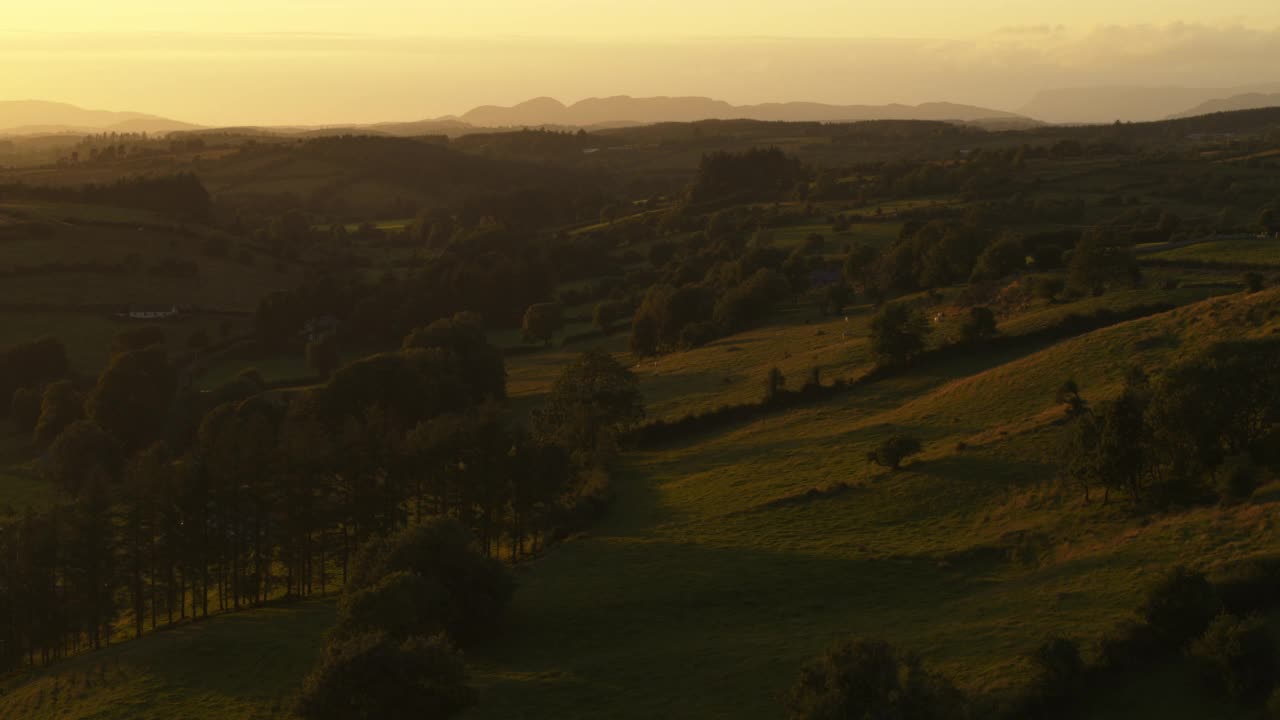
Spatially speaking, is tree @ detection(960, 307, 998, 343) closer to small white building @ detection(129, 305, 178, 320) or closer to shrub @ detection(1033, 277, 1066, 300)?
shrub @ detection(1033, 277, 1066, 300)

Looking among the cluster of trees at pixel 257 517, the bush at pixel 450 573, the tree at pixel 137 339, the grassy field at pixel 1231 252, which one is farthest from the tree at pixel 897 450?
the tree at pixel 137 339

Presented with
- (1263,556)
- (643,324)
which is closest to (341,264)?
(643,324)

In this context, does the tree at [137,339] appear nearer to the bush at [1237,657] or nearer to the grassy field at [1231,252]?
the grassy field at [1231,252]

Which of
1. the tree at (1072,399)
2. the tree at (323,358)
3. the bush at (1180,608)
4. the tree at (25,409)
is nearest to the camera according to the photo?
the bush at (1180,608)

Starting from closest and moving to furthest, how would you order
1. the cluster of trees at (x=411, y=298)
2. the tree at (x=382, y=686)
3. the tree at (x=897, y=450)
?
the tree at (x=382, y=686), the tree at (x=897, y=450), the cluster of trees at (x=411, y=298)

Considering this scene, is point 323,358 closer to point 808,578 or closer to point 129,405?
point 129,405

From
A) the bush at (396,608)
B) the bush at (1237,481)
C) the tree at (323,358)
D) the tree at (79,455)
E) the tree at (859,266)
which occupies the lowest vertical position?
the tree at (79,455)

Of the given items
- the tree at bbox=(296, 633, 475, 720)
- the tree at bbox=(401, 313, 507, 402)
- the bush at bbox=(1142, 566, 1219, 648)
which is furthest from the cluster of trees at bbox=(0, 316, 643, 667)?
the tree at bbox=(401, 313, 507, 402)
